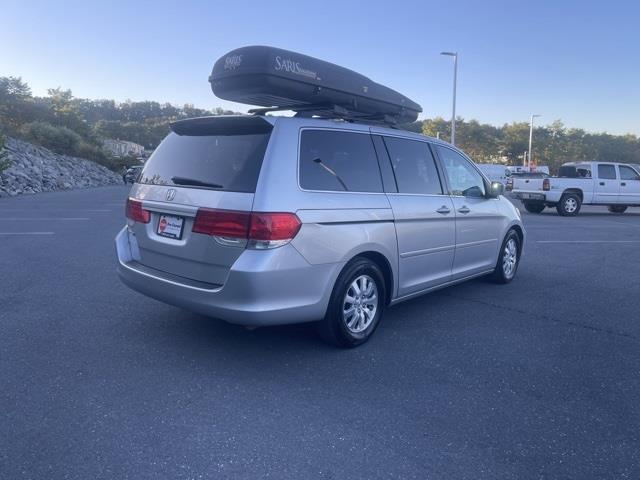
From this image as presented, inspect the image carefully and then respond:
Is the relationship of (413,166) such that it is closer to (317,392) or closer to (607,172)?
(317,392)

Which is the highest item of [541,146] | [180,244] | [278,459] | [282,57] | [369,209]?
[541,146]

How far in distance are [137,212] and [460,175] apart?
3441 mm

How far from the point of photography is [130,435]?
2887mm

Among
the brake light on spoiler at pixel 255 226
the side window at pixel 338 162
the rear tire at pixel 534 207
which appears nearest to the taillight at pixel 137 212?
the brake light on spoiler at pixel 255 226

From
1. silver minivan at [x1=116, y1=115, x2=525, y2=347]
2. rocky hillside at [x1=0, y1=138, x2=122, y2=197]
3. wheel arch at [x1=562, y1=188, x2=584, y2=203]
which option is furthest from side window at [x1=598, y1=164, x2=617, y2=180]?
rocky hillside at [x1=0, y1=138, x2=122, y2=197]

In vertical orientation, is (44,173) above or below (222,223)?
above

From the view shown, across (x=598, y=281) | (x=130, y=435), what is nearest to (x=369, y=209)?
(x=130, y=435)

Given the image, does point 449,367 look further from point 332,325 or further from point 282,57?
point 282,57

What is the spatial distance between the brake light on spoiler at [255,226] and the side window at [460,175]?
8.17 ft

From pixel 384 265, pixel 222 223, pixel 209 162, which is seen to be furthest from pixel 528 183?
pixel 222 223

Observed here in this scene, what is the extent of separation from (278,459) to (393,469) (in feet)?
1.97

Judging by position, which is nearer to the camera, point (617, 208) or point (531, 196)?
point (531, 196)

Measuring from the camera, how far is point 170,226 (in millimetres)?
3979

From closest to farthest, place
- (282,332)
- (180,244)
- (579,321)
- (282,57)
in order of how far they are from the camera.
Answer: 1. (180,244)
2. (282,57)
3. (282,332)
4. (579,321)
